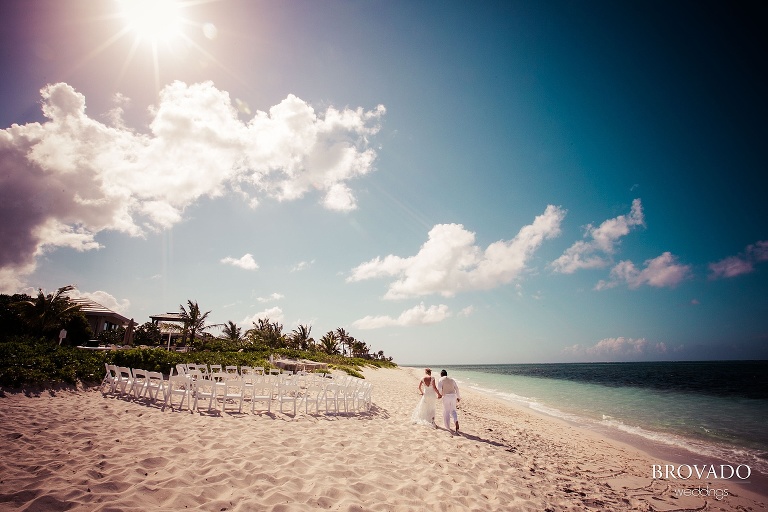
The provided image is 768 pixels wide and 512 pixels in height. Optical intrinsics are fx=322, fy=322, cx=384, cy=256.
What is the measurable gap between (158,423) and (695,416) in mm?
24225

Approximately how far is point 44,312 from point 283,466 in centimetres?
2705

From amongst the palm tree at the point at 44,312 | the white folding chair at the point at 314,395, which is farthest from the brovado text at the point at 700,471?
the palm tree at the point at 44,312

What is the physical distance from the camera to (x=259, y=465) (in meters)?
4.90

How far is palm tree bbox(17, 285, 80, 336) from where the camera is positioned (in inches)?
844

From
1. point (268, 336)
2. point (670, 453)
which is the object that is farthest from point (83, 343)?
point (670, 453)

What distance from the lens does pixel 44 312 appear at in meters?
21.7

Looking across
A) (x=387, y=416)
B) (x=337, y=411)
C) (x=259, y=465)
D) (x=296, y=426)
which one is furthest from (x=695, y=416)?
(x=259, y=465)

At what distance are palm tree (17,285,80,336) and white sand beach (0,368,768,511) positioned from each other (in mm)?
18868

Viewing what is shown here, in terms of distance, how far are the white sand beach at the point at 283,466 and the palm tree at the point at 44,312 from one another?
743 inches

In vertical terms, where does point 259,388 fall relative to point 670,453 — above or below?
above

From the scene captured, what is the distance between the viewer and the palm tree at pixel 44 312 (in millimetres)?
21438

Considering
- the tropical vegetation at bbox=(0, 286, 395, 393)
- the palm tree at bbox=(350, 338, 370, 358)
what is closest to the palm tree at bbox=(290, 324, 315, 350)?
the tropical vegetation at bbox=(0, 286, 395, 393)

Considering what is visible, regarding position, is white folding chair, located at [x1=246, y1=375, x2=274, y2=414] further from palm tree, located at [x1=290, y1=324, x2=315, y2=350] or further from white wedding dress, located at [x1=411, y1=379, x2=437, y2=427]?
Answer: palm tree, located at [x1=290, y1=324, x2=315, y2=350]

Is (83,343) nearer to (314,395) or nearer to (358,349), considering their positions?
(314,395)
